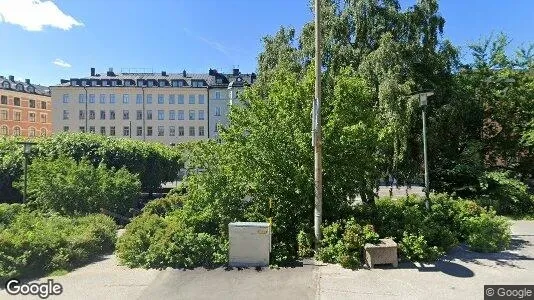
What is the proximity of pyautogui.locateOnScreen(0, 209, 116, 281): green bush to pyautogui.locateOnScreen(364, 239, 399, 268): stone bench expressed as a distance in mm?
7340

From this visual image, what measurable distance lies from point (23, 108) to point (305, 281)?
93.6m

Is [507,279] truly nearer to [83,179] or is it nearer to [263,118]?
[263,118]

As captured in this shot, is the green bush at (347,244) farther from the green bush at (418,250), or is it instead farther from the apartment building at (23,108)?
the apartment building at (23,108)

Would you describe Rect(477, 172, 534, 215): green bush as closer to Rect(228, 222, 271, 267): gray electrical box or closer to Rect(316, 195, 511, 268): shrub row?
Rect(316, 195, 511, 268): shrub row

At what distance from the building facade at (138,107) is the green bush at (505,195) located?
188 feet

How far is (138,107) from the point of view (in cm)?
7206

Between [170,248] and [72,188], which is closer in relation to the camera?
[170,248]

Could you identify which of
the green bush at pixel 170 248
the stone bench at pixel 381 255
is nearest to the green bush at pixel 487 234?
the stone bench at pixel 381 255

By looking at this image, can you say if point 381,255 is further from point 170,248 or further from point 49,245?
point 49,245

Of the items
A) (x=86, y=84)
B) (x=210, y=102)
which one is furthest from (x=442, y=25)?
(x=86, y=84)

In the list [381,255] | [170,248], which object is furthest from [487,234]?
[170,248]

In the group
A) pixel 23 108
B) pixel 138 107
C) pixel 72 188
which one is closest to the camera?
pixel 72 188

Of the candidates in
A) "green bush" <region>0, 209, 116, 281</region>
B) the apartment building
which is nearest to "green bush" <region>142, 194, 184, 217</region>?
"green bush" <region>0, 209, 116, 281</region>

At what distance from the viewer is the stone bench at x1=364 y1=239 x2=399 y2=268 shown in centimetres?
949
